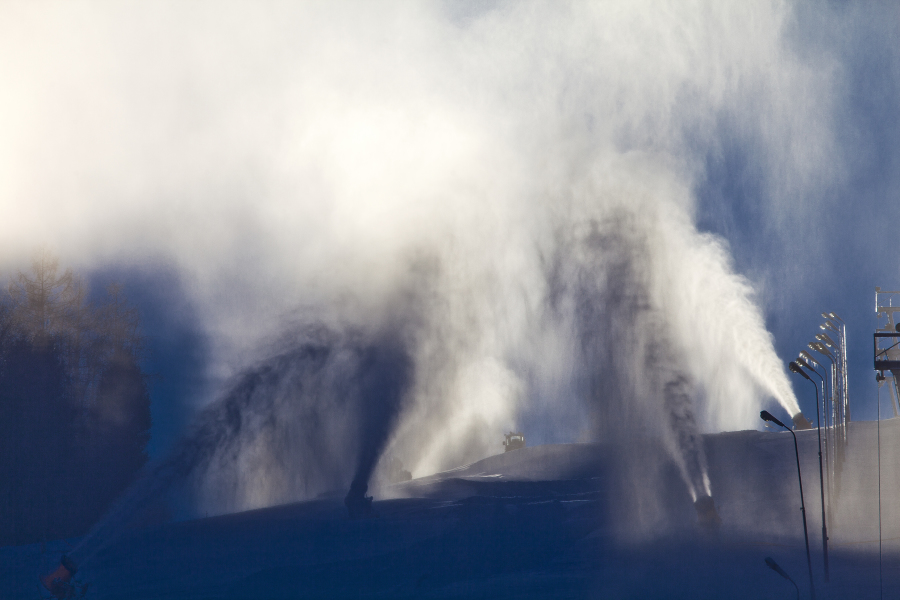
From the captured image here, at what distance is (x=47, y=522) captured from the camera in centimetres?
7031

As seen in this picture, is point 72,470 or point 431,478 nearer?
point 431,478

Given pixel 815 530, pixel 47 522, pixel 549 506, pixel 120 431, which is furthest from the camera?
pixel 120 431

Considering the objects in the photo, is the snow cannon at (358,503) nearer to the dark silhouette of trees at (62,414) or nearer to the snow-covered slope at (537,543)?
the snow-covered slope at (537,543)

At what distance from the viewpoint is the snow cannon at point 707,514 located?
49969mm

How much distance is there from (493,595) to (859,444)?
3970cm

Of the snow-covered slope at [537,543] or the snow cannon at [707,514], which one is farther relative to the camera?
the snow cannon at [707,514]

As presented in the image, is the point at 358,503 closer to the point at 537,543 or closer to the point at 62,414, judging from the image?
the point at 537,543

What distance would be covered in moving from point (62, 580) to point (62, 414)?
3128 centimetres

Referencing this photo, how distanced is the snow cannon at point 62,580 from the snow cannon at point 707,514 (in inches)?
1473

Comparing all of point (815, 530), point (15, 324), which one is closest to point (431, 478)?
point (815, 530)

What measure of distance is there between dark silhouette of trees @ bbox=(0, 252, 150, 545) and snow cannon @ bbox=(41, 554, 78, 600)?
23.4 meters

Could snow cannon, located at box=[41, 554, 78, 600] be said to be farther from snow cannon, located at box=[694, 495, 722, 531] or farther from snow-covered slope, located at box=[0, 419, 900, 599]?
snow cannon, located at box=[694, 495, 722, 531]

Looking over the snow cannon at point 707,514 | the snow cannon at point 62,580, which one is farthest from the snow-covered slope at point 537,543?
the snow cannon at point 62,580

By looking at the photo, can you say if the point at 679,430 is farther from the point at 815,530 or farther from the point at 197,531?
the point at 197,531
